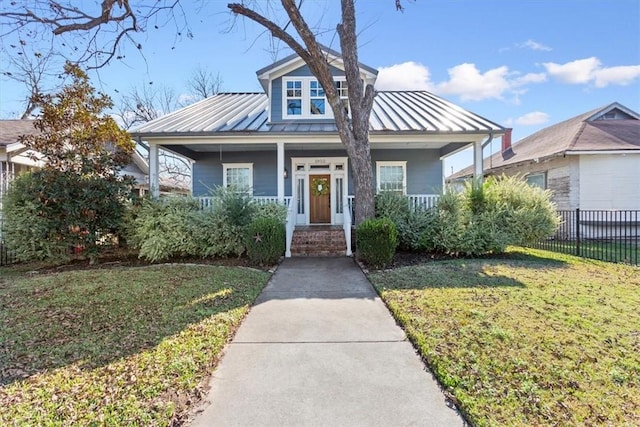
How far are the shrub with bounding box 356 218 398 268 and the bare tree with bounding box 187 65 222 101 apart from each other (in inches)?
1012

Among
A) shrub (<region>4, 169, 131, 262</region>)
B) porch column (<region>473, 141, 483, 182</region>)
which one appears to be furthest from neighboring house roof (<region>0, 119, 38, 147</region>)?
porch column (<region>473, 141, 483, 182</region>)

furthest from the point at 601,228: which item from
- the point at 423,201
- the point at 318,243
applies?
the point at 318,243

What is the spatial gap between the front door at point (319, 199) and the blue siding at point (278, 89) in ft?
8.22

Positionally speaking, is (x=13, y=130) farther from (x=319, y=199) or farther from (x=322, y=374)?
(x=322, y=374)

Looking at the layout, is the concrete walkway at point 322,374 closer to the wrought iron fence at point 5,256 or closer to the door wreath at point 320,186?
the door wreath at point 320,186

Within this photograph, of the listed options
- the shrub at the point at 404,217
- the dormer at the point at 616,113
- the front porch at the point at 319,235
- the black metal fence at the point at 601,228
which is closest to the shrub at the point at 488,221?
the shrub at the point at 404,217

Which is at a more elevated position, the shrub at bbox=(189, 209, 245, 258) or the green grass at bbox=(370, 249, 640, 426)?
the shrub at bbox=(189, 209, 245, 258)

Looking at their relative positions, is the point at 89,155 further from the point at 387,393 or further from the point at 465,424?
the point at 465,424

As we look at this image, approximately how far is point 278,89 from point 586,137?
44.4 ft

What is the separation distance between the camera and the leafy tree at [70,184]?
837 cm

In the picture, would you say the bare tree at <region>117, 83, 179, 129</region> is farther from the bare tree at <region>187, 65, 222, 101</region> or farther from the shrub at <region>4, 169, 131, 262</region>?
the shrub at <region>4, 169, 131, 262</region>

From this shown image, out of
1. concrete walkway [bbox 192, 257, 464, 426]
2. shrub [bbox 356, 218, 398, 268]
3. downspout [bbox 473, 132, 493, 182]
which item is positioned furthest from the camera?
downspout [bbox 473, 132, 493, 182]

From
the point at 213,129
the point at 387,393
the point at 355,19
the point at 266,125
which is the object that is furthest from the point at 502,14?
the point at 387,393

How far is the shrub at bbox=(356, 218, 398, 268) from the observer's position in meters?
7.80
